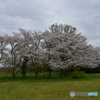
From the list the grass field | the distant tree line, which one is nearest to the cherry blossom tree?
the distant tree line

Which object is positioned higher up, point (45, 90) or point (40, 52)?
point (40, 52)

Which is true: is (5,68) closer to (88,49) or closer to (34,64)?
(34,64)

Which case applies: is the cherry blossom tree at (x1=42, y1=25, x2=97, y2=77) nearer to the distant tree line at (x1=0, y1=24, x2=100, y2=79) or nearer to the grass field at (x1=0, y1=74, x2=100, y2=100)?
the distant tree line at (x1=0, y1=24, x2=100, y2=79)

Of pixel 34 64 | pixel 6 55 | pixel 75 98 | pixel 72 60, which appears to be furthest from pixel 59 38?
pixel 75 98

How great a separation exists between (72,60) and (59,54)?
221cm

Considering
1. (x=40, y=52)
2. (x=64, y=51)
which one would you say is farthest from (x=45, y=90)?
(x=64, y=51)

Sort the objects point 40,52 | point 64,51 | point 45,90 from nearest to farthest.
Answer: point 45,90 < point 40,52 < point 64,51

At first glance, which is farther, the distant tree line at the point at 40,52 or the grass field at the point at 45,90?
the distant tree line at the point at 40,52

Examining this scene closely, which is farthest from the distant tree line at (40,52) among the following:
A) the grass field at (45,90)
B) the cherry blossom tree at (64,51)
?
the grass field at (45,90)

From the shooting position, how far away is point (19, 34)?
21359 mm

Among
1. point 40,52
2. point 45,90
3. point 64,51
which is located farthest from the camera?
point 64,51

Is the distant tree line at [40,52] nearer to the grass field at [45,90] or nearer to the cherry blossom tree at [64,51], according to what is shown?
the cherry blossom tree at [64,51]

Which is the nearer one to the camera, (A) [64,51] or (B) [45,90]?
(B) [45,90]

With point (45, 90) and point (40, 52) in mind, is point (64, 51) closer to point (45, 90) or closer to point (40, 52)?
point (40, 52)
